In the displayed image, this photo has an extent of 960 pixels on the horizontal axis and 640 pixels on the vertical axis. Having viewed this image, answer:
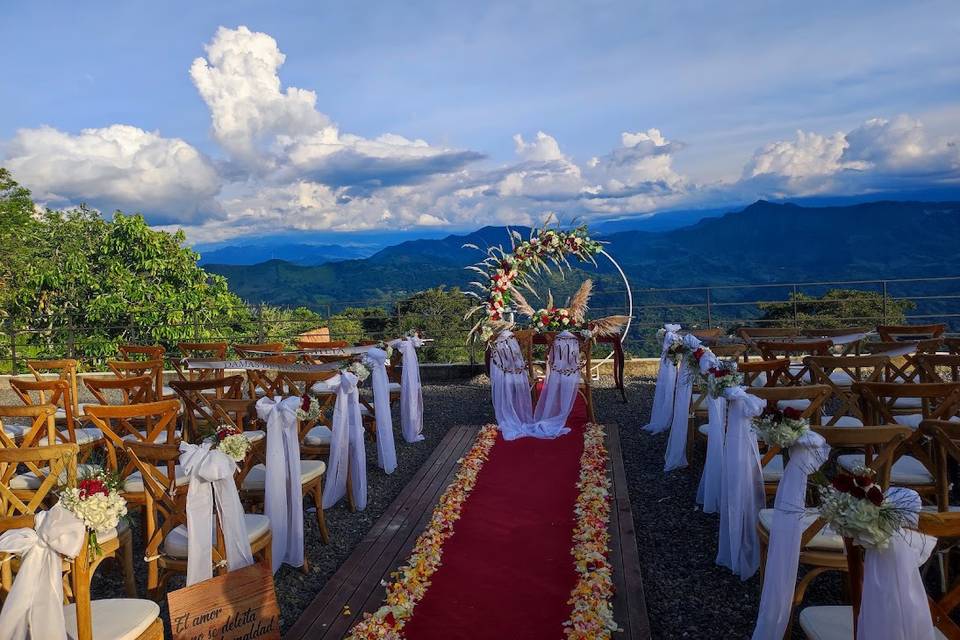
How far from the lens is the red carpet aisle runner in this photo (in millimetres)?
3291

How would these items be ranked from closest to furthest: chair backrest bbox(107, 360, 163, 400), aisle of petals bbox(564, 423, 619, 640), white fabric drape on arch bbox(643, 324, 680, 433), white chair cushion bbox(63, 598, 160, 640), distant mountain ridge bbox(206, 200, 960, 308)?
white chair cushion bbox(63, 598, 160, 640) → aisle of petals bbox(564, 423, 619, 640) → chair backrest bbox(107, 360, 163, 400) → white fabric drape on arch bbox(643, 324, 680, 433) → distant mountain ridge bbox(206, 200, 960, 308)

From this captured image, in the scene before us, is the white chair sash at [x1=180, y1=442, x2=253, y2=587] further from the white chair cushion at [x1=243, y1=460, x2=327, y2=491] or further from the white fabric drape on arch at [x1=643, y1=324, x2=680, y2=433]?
the white fabric drape on arch at [x1=643, y1=324, x2=680, y2=433]

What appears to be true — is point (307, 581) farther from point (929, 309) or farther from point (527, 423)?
point (929, 309)

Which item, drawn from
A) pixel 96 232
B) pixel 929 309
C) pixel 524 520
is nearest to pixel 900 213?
pixel 929 309

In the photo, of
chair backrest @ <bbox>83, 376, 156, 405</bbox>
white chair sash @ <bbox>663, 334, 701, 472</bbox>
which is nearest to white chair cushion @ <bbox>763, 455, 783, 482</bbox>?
white chair sash @ <bbox>663, 334, 701, 472</bbox>

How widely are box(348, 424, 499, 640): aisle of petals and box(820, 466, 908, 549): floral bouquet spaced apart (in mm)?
2014

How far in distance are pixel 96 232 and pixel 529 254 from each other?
43.7 ft

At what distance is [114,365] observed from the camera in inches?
264

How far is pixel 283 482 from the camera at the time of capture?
398 cm

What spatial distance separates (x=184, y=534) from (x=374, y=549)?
1245 millimetres

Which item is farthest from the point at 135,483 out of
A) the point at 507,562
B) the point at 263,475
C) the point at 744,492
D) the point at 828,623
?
the point at 828,623

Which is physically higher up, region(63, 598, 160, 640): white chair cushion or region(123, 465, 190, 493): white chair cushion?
region(123, 465, 190, 493): white chair cushion

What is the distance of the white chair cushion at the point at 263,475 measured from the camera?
4188mm

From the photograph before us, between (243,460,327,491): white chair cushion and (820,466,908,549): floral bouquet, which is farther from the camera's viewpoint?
(243,460,327,491): white chair cushion
